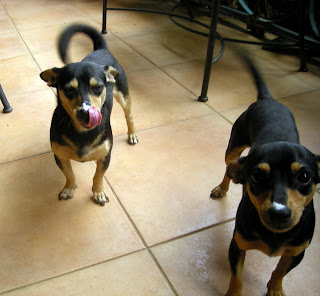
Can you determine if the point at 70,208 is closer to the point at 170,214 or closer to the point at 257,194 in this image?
the point at 170,214

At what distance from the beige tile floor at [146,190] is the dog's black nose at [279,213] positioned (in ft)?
2.25

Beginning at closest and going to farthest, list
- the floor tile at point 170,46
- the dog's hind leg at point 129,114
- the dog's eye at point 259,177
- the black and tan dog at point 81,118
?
the dog's eye at point 259,177 < the black and tan dog at point 81,118 < the dog's hind leg at point 129,114 < the floor tile at point 170,46

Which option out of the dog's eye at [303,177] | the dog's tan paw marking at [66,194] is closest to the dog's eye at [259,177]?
the dog's eye at [303,177]

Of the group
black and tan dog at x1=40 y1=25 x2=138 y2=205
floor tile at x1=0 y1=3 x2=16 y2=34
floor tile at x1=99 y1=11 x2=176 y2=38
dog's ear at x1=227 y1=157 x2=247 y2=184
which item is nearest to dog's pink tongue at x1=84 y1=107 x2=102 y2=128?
black and tan dog at x1=40 y1=25 x2=138 y2=205

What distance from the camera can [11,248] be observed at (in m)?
2.13

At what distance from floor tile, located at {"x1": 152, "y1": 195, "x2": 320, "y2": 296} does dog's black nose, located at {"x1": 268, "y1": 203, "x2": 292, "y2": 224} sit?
68 cm

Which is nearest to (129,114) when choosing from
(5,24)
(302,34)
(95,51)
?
(95,51)

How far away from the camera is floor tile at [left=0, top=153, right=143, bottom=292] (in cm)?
203

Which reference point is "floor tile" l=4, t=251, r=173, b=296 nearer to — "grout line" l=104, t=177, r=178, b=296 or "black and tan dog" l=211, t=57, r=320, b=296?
"grout line" l=104, t=177, r=178, b=296

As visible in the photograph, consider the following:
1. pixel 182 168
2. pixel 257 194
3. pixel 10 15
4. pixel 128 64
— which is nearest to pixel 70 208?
pixel 182 168

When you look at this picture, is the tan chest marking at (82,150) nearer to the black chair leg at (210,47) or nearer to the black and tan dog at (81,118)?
the black and tan dog at (81,118)

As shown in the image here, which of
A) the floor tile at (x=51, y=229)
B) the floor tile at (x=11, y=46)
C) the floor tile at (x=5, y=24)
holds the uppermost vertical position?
the floor tile at (x=51, y=229)

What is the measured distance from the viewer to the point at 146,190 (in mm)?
2555

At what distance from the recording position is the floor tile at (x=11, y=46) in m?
4.66
